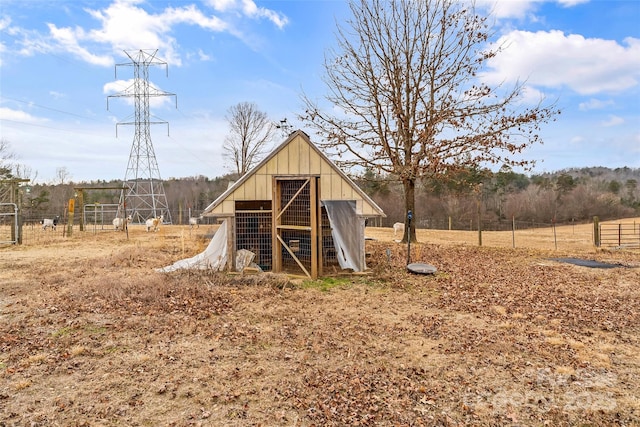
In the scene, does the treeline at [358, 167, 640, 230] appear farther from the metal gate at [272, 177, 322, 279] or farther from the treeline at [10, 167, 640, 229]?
the metal gate at [272, 177, 322, 279]

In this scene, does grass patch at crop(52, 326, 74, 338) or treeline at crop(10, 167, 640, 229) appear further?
treeline at crop(10, 167, 640, 229)

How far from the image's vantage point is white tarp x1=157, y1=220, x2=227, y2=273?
9930 millimetres

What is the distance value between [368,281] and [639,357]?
5.51 m

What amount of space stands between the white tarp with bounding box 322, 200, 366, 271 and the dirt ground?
81 cm

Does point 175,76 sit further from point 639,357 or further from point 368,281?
point 639,357

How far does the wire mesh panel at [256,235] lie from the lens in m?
10.8

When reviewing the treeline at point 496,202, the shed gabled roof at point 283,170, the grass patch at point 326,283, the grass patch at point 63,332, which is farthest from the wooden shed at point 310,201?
the treeline at point 496,202

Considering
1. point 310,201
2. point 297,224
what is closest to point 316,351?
point 310,201

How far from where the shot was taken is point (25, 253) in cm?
1429

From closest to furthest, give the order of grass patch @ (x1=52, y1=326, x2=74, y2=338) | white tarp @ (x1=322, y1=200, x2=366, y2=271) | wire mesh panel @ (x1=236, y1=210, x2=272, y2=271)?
grass patch @ (x1=52, y1=326, x2=74, y2=338), white tarp @ (x1=322, y1=200, x2=366, y2=271), wire mesh panel @ (x1=236, y1=210, x2=272, y2=271)

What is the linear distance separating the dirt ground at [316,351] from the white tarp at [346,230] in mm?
806

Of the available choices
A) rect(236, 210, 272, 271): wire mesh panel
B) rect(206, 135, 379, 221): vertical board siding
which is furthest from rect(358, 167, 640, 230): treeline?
rect(206, 135, 379, 221): vertical board siding

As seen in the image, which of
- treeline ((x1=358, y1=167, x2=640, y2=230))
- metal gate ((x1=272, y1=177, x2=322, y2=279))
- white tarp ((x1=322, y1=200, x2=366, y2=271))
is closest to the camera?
metal gate ((x1=272, y1=177, x2=322, y2=279))

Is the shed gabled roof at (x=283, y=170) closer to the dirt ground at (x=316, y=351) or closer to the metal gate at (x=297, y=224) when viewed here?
the metal gate at (x=297, y=224)
